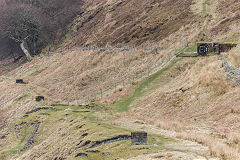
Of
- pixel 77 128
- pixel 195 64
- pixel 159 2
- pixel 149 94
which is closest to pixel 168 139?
pixel 77 128

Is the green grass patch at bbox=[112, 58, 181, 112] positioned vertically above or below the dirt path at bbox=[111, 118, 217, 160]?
below

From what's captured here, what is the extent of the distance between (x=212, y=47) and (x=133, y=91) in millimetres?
10565

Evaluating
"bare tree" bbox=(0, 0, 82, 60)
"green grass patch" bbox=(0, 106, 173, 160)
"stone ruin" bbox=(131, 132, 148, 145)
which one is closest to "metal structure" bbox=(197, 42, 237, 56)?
"green grass patch" bbox=(0, 106, 173, 160)

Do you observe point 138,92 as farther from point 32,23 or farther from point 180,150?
point 32,23

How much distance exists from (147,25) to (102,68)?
1637cm

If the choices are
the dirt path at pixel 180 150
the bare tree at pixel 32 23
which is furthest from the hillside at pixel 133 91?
the bare tree at pixel 32 23

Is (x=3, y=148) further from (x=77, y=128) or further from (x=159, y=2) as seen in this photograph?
(x=159, y=2)

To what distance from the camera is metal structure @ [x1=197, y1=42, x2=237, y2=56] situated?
34091 mm

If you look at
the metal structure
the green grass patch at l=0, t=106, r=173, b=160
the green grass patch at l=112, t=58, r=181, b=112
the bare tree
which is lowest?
the green grass patch at l=112, t=58, r=181, b=112

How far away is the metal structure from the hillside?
1.18 m

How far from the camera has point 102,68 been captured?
4916 centimetres

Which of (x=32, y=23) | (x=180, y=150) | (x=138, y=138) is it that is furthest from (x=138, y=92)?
(x=32, y=23)

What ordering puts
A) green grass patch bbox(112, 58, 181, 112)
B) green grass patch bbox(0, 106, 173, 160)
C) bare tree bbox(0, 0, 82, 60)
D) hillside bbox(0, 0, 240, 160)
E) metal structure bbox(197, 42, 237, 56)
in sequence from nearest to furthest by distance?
green grass patch bbox(0, 106, 173, 160)
hillside bbox(0, 0, 240, 160)
green grass patch bbox(112, 58, 181, 112)
metal structure bbox(197, 42, 237, 56)
bare tree bbox(0, 0, 82, 60)

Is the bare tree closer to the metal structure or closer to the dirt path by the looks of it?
the metal structure
